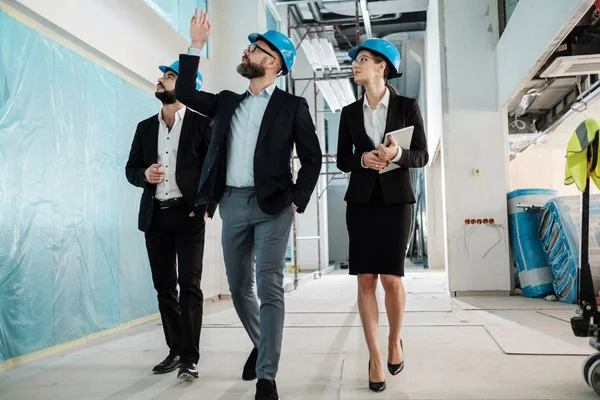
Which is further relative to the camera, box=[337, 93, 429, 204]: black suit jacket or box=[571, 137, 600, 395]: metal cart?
box=[337, 93, 429, 204]: black suit jacket

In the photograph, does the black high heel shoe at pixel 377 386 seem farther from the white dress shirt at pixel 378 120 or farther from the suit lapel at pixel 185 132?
the suit lapel at pixel 185 132

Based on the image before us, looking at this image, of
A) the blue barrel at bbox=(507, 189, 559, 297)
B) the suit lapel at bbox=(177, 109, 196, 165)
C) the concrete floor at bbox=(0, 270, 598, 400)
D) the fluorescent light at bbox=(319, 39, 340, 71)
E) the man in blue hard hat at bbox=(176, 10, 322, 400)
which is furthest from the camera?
the fluorescent light at bbox=(319, 39, 340, 71)

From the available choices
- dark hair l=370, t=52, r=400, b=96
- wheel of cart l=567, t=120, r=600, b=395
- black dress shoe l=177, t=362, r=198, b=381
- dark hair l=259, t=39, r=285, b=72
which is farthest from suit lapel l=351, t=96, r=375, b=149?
black dress shoe l=177, t=362, r=198, b=381

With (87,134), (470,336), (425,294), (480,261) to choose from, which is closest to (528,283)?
(480,261)

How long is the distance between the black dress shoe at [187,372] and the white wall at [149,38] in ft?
7.39

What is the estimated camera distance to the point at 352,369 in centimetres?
277

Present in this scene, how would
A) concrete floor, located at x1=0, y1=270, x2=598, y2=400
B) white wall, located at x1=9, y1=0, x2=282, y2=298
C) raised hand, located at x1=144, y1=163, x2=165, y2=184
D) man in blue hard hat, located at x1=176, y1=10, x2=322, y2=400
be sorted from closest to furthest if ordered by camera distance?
man in blue hard hat, located at x1=176, y1=10, x2=322, y2=400
concrete floor, located at x1=0, y1=270, x2=598, y2=400
raised hand, located at x1=144, y1=163, x2=165, y2=184
white wall, located at x1=9, y1=0, x2=282, y2=298

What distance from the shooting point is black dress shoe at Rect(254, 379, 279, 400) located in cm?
215

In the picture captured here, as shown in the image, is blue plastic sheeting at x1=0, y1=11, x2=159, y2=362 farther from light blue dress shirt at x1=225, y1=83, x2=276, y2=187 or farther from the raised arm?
light blue dress shirt at x1=225, y1=83, x2=276, y2=187

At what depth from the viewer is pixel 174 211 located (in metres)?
2.73

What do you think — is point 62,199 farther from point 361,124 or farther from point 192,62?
point 361,124

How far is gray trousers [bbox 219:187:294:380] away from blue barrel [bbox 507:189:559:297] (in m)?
4.43

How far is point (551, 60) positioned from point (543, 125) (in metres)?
3.79

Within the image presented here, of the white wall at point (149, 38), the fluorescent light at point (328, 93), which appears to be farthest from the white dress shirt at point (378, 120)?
the fluorescent light at point (328, 93)
